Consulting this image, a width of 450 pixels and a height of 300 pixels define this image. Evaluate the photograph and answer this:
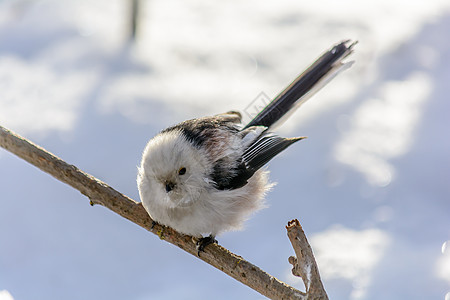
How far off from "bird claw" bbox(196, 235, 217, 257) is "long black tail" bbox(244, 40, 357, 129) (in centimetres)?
64

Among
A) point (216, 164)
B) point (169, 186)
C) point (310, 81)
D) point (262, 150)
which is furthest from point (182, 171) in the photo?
point (310, 81)

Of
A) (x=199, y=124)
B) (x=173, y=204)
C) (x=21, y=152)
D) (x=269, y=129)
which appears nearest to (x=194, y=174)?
(x=173, y=204)

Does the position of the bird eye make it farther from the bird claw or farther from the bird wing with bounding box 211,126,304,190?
the bird claw

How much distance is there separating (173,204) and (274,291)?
21.2 inches

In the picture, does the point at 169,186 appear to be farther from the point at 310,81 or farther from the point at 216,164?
the point at 310,81

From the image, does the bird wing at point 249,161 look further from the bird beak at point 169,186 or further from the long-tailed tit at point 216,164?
the bird beak at point 169,186

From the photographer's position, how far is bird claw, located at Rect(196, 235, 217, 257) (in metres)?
2.11

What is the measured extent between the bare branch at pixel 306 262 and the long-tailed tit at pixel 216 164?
39 centimetres

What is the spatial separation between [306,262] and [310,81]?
995mm

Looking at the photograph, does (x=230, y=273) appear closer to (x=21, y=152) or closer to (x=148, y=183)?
(x=148, y=183)

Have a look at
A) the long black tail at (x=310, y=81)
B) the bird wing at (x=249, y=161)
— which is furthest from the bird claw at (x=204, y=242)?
the long black tail at (x=310, y=81)

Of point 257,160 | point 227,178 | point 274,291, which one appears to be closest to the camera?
point 274,291

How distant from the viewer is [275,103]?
8.07ft

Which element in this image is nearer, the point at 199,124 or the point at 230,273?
the point at 230,273
